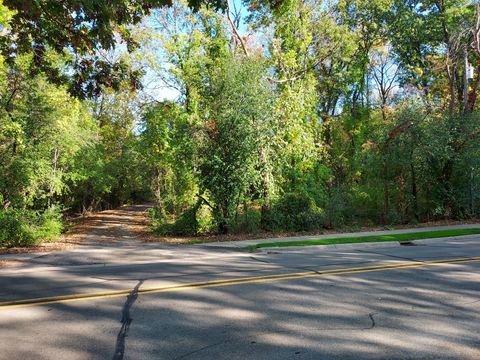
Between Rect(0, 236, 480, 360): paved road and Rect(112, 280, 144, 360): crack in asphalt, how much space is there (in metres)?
0.02

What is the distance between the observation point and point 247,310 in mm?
5613

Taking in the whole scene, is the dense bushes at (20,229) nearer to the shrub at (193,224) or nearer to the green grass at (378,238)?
the shrub at (193,224)

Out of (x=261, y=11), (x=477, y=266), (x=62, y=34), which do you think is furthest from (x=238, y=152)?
(x=261, y=11)

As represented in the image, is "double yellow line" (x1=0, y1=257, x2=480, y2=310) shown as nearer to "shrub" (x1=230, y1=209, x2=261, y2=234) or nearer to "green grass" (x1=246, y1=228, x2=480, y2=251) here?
"green grass" (x1=246, y1=228, x2=480, y2=251)

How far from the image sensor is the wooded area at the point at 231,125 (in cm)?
1046

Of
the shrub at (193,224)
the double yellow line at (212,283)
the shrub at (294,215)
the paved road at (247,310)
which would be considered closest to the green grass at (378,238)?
the shrub at (294,215)

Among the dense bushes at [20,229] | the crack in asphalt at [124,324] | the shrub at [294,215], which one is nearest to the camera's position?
the crack in asphalt at [124,324]

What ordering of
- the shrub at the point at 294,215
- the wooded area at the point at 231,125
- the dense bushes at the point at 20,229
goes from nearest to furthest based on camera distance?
the wooded area at the point at 231,125 < the dense bushes at the point at 20,229 < the shrub at the point at 294,215

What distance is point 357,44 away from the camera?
97.6ft

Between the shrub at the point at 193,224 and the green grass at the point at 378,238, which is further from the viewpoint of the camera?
the shrub at the point at 193,224

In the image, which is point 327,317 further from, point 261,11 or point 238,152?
point 261,11

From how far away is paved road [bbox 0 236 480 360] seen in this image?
4.34 m

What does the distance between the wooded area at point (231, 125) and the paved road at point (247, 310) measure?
5216 millimetres

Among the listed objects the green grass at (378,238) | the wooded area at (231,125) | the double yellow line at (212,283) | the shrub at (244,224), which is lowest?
the double yellow line at (212,283)
